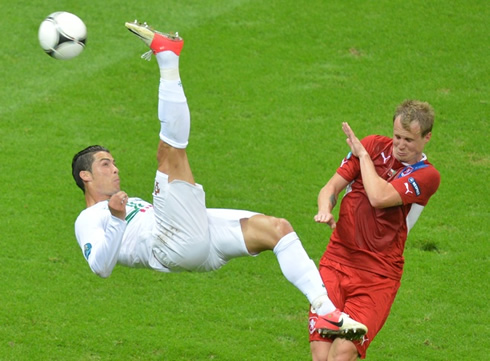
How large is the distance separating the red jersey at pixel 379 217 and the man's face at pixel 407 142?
110mm

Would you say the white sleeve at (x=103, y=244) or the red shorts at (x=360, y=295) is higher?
the white sleeve at (x=103, y=244)

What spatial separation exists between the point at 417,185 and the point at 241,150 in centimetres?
505

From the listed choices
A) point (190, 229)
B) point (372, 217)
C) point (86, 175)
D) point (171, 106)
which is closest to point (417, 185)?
point (372, 217)

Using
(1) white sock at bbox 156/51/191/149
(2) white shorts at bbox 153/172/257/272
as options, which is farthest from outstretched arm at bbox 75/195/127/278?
(1) white sock at bbox 156/51/191/149

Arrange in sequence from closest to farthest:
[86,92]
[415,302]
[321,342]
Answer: [321,342] < [415,302] < [86,92]

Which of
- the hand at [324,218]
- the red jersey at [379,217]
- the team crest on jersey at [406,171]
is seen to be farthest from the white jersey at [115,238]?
the team crest on jersey at [406,171]

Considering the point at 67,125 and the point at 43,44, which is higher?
the point at 43,44

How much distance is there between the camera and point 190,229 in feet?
24.9

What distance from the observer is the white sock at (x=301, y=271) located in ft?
24.0

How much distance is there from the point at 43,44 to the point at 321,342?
383 centimetres

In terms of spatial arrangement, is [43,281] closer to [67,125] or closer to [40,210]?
[40,210]

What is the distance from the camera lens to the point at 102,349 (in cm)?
959

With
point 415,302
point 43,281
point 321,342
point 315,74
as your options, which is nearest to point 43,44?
point 43,281

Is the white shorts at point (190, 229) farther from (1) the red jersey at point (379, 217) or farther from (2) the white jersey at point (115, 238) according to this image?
(1) the red jersey at point (379, 217)
